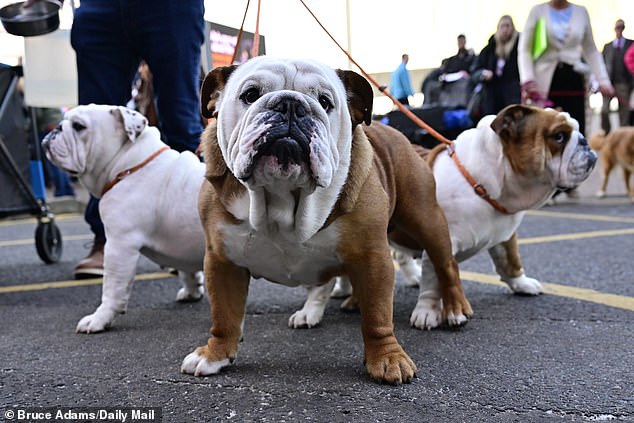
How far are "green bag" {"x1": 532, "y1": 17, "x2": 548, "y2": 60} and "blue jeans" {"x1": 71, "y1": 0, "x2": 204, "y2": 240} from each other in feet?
12.7

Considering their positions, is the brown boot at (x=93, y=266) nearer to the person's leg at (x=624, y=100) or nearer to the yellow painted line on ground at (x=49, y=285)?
the yellow painted line on ground at (x=49, y=285)

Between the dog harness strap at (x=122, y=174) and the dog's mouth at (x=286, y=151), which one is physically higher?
the dog's mouth at (x=286, y=151)

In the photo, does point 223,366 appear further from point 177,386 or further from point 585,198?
point 585,198

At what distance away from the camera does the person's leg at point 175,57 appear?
331 centimetres

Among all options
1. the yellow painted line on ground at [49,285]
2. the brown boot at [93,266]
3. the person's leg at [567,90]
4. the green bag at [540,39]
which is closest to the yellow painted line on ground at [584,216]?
the person's leg at [567,90]

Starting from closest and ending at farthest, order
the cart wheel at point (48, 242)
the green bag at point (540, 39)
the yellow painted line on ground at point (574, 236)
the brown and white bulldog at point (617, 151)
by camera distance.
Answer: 1. the cart wheel at point (48, 242)
2. the yellow painted line on ground at point (574, 236)
3. the green bag at point (540, 39)
4. the brown and white bulldog at point (617, 151)

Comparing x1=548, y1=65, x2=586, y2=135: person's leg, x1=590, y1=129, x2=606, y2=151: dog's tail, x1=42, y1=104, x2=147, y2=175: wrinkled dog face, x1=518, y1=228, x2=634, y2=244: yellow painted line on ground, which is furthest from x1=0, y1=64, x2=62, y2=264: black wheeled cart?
x1=590, y1=129, x2=606, y2=151: dog's tail

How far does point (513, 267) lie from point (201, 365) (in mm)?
1707

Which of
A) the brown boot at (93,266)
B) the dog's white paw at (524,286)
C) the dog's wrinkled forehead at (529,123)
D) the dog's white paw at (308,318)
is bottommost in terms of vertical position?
the brown boot at (93,266)

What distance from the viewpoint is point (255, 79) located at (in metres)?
1.84

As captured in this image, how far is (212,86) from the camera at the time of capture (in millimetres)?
2066

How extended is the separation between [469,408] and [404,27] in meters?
14.4

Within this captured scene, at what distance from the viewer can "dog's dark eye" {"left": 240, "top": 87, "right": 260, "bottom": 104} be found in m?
1.85

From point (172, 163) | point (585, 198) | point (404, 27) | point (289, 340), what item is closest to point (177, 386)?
point (289, 340)
